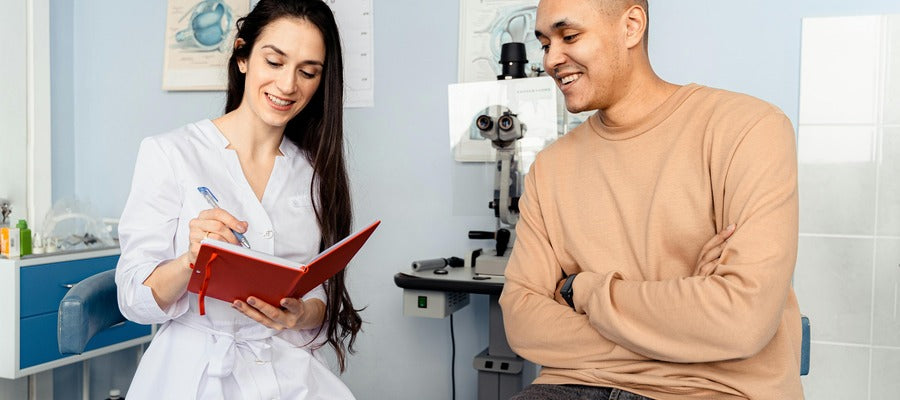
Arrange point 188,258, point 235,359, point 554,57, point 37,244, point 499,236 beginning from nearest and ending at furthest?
1. point 188,258
2. point 235,359
3. point 554,57
4. point 499,236
5. point 37,244

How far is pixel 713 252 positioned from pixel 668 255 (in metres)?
0.11

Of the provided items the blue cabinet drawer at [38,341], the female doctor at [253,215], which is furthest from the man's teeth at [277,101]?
the blue cabinet drawer at [38,341]

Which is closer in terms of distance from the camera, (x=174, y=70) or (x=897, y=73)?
(x=897, y=73)

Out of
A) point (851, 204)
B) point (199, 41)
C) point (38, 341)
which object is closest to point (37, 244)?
point (38, 341)

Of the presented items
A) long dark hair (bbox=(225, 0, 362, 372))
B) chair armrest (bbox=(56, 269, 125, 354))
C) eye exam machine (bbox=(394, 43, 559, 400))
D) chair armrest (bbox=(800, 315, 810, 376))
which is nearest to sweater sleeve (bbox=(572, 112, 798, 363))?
chair armrest (bbox=(800, 315, 810, 376))

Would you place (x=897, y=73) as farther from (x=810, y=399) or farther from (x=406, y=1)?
(x=406, y=1)

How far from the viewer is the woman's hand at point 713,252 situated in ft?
4.07

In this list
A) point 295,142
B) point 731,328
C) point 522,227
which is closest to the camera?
point 731,328

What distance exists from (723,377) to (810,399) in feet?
3.80

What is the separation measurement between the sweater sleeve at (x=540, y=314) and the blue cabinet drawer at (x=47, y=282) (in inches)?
70.7

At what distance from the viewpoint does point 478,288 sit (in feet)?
6.42

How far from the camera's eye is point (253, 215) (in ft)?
4.70

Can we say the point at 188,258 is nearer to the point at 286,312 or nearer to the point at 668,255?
the point at 286,312

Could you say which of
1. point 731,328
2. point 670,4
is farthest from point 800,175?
point 731,328
